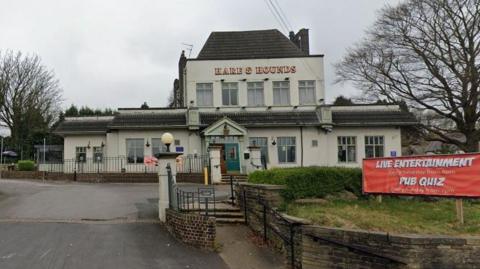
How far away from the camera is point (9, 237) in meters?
12.2

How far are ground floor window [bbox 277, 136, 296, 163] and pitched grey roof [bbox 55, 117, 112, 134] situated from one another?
12.1 metres

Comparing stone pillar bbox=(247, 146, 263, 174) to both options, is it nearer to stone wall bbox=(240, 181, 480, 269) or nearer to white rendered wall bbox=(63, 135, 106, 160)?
white rendered wall bbox=(63, 135, 106, 160)

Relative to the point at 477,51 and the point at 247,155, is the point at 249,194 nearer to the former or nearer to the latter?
the point at 247,155

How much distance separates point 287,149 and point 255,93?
15.5 ft

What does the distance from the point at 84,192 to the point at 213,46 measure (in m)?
18.7

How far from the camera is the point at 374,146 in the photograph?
111 feet

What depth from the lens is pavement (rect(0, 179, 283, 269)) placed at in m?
10.4

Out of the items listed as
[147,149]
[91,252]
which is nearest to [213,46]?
[147,149]

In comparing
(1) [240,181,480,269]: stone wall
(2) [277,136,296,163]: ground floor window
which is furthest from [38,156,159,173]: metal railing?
(1) [240,181,480,269]: stone wall

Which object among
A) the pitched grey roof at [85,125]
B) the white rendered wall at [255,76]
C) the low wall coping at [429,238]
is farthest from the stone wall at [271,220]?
the pitched grey roof at [85,125]

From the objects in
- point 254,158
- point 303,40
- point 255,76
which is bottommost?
point 254,158

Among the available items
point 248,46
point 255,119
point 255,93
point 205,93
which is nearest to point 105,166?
point 205,93

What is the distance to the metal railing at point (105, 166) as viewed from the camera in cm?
3303

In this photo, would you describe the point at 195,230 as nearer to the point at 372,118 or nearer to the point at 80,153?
the point at 372,118
